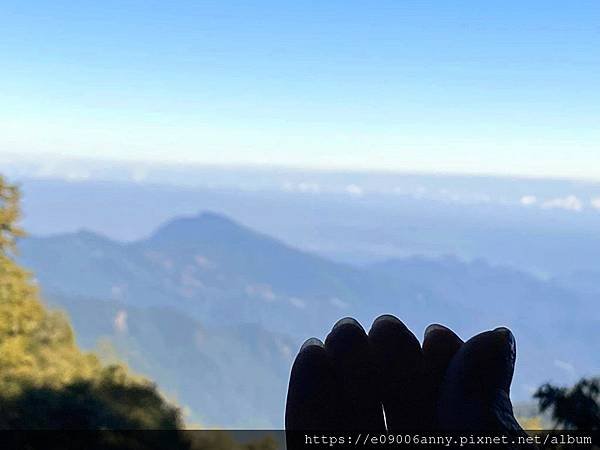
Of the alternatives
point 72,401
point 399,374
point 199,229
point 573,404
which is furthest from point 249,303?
point 399,374

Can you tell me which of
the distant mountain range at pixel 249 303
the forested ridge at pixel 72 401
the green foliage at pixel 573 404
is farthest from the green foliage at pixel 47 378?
the distant mountain range at pixel 249 303

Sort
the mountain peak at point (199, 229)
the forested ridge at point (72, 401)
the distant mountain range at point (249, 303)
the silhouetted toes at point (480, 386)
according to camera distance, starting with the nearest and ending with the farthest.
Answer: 1. the silhouetted toes at point (480, 386)
2. the forested ridge at point (72, 401)
3. the distant mountain range at point (249, 303)
4. the mountain peak at point (199, 229)

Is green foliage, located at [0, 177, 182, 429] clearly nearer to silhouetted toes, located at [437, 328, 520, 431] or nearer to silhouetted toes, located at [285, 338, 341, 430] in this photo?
silhouetted toes, located at [285, 338, 341, 430]

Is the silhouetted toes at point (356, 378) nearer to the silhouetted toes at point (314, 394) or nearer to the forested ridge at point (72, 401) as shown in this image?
the silhouetted toes at point (314, 394)

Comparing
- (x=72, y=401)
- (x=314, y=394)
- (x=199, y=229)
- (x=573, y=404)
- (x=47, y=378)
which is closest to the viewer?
(x=314, y=394)

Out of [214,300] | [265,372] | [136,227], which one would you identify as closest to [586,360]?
[265,372]

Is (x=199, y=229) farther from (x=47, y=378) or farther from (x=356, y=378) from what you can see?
(x=356, y=378)

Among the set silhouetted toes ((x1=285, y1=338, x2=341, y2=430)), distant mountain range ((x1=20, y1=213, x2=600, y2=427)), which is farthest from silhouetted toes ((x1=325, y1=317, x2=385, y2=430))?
distant mountain range ((x1=20, y1=213, x2=600, y2=427))
